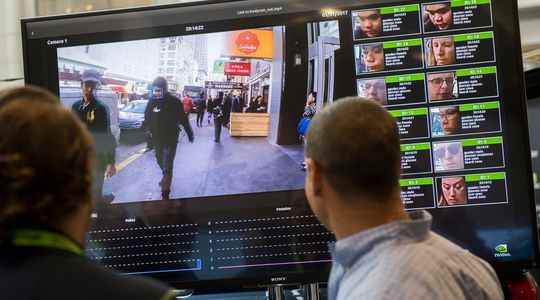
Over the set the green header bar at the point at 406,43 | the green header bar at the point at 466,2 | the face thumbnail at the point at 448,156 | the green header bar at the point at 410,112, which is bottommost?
the face thumbnail at the point at 448,156

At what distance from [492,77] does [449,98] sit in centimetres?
16

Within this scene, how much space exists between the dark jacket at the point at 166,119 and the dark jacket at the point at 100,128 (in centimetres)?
16

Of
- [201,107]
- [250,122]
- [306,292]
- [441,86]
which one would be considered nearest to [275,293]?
[306,292]

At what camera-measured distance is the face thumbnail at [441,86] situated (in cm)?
237

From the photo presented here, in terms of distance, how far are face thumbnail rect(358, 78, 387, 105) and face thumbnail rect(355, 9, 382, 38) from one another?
166mm

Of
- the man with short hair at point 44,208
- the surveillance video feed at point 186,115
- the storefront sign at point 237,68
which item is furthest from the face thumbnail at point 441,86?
the man with short hair at point 44,208

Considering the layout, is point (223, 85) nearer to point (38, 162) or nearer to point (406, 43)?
point (406, 43)

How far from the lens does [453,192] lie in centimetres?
236

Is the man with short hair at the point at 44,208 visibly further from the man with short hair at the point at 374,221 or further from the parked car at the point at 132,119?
the parked car at the point at 132,119

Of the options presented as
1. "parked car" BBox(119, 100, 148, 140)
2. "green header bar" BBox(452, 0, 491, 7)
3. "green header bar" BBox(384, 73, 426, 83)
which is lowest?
"parked car" BBox(119, 100, 148, 140)

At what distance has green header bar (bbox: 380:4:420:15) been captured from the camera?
94.3 inches

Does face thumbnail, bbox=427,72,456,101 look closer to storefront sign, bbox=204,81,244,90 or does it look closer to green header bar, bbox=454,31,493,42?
green header bar, bbox=454,31,493,42

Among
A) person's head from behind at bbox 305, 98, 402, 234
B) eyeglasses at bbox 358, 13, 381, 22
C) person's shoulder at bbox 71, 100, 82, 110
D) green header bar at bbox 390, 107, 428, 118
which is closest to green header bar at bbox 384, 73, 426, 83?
green header bar at bbox 390, 107, 428, 118

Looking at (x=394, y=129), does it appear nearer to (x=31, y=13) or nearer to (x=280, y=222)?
(x=280, y=222)
